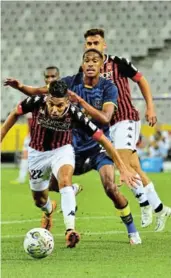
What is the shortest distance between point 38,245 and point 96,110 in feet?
5.36

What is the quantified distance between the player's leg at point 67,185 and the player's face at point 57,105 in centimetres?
48

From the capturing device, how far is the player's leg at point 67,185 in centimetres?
793

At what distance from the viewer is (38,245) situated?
24.3 ft

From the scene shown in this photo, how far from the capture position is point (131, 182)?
24.9 feet

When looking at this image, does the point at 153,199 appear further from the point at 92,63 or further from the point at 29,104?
the point at 29,104

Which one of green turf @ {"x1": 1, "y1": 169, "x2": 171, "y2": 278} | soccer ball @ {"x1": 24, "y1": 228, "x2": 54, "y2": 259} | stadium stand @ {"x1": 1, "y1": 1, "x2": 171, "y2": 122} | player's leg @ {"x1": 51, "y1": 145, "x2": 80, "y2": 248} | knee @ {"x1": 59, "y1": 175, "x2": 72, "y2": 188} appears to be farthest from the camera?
stadium stand @ {"x1": 1, "y1": 1, "x2": 171, "y2": 122}

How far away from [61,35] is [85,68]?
1994 centimetres

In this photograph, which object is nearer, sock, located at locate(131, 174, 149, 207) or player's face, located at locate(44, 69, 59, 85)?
sock, located at locate(131, 174, 149, 207)

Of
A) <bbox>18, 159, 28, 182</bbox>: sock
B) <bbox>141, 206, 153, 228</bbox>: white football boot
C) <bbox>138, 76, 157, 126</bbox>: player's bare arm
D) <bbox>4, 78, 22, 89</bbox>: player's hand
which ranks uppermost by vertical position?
<bbox>4, 78, 22, 89</bbox>: player's hand

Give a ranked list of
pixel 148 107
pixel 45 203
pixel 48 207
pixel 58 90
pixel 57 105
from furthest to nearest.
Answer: pixel 148 107, pixel 48 207, pixel 45 203, pixel 57 105, pixel 58 90

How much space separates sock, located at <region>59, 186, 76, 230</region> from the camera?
7957 mm

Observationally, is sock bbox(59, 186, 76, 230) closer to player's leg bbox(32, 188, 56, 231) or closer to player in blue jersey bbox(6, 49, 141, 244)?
player in blue jersey bbox(6, 49, 141, 244)

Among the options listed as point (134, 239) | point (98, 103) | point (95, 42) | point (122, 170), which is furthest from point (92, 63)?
point (134, 239)

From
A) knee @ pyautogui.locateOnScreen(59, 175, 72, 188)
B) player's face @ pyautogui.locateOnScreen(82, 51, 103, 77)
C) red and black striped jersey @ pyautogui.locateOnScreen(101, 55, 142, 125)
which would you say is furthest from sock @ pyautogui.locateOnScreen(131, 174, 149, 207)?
knee @ pyautogui.locateOnScreen(59, 175, 72, 188)
